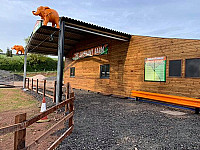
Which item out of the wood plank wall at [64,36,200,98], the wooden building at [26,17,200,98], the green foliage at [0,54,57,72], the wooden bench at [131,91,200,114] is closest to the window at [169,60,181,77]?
the wooden building at [26,17,200,98]

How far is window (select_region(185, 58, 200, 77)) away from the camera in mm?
7305

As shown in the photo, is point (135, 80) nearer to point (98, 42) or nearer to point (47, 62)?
point (98, 42)

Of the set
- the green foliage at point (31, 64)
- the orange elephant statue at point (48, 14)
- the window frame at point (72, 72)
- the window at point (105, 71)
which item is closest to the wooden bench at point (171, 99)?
the window at point (105, 71)

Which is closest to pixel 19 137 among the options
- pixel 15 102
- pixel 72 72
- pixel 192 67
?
pixel 15 102

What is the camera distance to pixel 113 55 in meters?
12.4

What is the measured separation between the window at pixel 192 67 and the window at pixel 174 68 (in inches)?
16.5

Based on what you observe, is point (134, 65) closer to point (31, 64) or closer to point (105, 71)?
point (105, 71)

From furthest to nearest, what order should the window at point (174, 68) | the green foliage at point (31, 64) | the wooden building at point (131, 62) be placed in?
A: the green foliage at point (31, 64)
the window at point (174, 68)
the wooden building at point (131, 62)

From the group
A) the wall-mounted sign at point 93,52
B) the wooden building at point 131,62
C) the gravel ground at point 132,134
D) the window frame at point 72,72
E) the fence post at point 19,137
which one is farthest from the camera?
the window frame at point 72,72

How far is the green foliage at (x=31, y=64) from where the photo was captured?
42069 millimetres

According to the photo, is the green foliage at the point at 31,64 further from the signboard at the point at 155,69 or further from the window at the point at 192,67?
the window at the point at 192,67

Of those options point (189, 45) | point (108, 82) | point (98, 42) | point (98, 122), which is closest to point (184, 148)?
point (98, 122)

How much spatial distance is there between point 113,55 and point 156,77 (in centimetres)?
457

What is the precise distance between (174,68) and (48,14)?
7.98 m
